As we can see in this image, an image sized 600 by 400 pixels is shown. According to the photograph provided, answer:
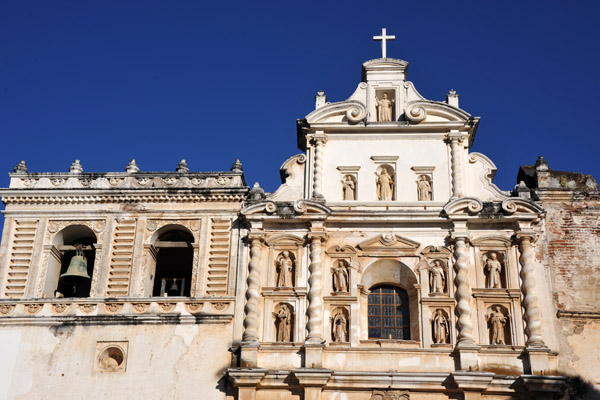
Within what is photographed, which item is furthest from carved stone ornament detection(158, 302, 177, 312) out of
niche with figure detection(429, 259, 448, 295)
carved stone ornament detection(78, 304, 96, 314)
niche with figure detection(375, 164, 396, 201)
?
niche with figure detection(429, 259, 448, 295)

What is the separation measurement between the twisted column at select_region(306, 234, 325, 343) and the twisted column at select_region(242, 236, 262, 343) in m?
1.26

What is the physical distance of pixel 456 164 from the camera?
2320cm

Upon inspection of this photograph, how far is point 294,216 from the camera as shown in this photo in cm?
2267

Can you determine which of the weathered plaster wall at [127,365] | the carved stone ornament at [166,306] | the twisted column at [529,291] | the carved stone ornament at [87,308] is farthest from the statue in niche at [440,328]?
the carved stone ornament at [87,308]

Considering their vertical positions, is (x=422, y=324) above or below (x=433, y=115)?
below

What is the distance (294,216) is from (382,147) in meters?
3.13

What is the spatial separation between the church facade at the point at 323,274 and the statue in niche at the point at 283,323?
5 centimetres

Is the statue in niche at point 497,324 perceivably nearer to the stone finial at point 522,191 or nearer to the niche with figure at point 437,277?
the niche with figure at point 437,277

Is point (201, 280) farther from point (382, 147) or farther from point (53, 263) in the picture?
point (382, 147)

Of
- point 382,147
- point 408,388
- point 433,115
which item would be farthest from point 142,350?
point 433,115

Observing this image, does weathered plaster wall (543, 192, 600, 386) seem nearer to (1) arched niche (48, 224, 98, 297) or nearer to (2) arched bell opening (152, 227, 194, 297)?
(2) arched bell opening (152, 227, 194, 297)

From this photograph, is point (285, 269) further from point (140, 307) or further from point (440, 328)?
point (440, 328)

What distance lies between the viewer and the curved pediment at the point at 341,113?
2397 cm

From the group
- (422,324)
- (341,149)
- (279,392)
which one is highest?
(341,149)
